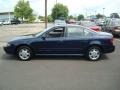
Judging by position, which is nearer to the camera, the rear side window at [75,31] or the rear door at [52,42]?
the rear door at [52,42]

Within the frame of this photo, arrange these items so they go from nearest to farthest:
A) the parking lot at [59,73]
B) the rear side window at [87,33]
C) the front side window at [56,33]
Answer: the parking lot at [59,73]
the front side window at [56,33]
the rear side window at [87,33]

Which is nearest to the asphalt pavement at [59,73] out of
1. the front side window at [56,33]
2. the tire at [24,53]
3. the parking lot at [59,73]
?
the parking lot at [59,73]

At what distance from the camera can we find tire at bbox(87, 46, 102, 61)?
11602 mm

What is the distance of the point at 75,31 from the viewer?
463 inches

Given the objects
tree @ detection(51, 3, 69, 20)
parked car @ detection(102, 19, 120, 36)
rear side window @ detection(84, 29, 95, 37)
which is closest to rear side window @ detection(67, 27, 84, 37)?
rear side window @ detection(84, 29, 95, 37)

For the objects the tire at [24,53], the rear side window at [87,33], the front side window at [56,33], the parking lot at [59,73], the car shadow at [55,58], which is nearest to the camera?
the parking lot at [59,73]

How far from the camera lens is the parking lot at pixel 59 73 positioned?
7.49 metres

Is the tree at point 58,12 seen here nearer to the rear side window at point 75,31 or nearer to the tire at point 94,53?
the rear side window at point 75,31

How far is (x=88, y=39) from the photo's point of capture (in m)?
11.7

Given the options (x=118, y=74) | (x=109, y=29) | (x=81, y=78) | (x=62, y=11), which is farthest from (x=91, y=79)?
(x=62, y=11)

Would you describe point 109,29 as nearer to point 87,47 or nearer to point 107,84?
point 87,47

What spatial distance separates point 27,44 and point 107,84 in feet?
15.9

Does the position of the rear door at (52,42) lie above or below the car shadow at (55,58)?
above

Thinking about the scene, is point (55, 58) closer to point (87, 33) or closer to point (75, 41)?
point (75, 41)
